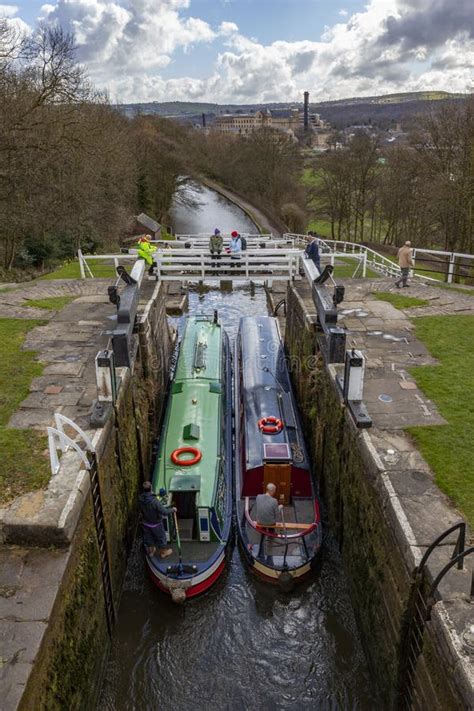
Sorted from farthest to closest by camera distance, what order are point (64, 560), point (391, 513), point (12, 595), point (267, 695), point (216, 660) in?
point (216, 660) → point (267, 695) → point (391, 513) → point (64, 560) → point (12, 595)

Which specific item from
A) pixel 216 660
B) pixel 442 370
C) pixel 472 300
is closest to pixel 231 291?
pixel 472 300

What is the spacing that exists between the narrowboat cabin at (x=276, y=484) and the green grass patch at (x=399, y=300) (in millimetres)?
4534

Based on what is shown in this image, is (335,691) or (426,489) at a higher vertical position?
(426,489)

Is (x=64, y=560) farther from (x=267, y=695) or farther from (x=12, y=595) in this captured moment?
(x=267, y=695)

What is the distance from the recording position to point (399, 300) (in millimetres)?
15469

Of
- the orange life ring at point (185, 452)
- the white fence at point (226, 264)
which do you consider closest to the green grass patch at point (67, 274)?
the white fence at point (226, 264)

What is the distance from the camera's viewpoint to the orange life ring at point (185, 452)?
33.7 ft

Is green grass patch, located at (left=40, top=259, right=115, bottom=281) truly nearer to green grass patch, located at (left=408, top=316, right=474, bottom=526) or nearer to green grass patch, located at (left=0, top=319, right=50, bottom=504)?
green grass patch, located at (left=0, top=319, right=50, bottom=504)

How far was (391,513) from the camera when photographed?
7.03 metres

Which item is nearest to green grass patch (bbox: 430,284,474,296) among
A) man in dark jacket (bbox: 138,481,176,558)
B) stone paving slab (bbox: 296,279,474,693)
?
stone paving slab (bbox: 296,279,474,693)

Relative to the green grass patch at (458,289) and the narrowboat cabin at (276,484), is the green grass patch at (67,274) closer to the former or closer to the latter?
the narrowboat cabin at (276,484)

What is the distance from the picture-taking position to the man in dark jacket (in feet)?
29.1

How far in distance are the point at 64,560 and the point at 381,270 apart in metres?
17.4

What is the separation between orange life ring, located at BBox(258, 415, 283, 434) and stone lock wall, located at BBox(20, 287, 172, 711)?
2.69 metres
